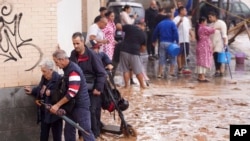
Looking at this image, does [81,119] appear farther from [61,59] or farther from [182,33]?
[182,33]

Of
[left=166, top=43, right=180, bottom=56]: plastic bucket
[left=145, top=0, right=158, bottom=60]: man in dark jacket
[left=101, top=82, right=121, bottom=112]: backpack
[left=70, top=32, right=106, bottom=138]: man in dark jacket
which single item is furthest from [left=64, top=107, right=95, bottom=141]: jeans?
[left=145, top=0, right=158, bottom=60]: man in dark jacket

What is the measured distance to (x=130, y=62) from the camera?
41.8 ft

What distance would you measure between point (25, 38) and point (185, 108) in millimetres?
4297

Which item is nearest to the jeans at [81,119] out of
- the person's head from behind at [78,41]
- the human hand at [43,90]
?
the human hand at [43,90]

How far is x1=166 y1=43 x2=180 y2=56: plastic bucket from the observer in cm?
1445

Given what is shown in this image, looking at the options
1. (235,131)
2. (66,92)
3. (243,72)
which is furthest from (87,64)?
(243,72)

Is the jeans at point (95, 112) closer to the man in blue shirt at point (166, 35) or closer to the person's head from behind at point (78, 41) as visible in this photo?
the person's head from behind at point (78, 41)

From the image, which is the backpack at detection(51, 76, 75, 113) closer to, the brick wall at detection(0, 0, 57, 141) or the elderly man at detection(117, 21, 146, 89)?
the brick wall at detection(0, 0, 57, 141)

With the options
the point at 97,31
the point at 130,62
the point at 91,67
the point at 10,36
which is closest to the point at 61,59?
the point at 91,67

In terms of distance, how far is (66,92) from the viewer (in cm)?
698

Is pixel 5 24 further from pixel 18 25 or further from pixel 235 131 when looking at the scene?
pixel 235 131

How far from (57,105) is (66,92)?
197 millimetres

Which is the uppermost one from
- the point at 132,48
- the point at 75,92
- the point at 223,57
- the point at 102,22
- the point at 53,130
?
the point at 102,22

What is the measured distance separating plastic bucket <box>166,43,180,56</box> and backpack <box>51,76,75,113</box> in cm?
759
